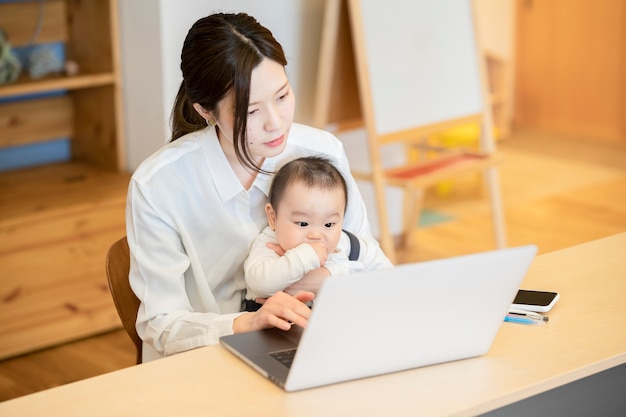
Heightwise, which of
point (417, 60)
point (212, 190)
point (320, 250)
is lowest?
point (320, 250)

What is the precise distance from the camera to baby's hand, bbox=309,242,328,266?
1.81 meters

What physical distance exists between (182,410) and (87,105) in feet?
8.23

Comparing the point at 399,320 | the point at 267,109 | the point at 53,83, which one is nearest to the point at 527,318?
the point at 399,320

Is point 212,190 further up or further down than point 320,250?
further up

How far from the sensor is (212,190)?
1.89m

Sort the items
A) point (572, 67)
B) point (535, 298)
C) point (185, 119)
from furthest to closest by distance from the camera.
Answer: point (572, 67)
point (185, 119)
point (535, 298)

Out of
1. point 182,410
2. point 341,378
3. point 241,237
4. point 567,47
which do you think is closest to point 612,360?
point 341,378

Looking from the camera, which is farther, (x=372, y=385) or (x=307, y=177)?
(x=307, y=177)

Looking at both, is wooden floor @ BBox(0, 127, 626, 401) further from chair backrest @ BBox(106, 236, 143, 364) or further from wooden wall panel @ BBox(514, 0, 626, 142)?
chair backrest @ BBox(106, 236, 143, 364)

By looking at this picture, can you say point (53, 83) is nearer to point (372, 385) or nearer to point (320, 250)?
point (320, 250)

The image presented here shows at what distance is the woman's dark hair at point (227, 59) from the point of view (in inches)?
68.0

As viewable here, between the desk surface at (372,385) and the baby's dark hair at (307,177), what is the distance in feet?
1.51

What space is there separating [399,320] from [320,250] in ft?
1.61

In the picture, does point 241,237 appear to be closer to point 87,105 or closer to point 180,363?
point 180,363
